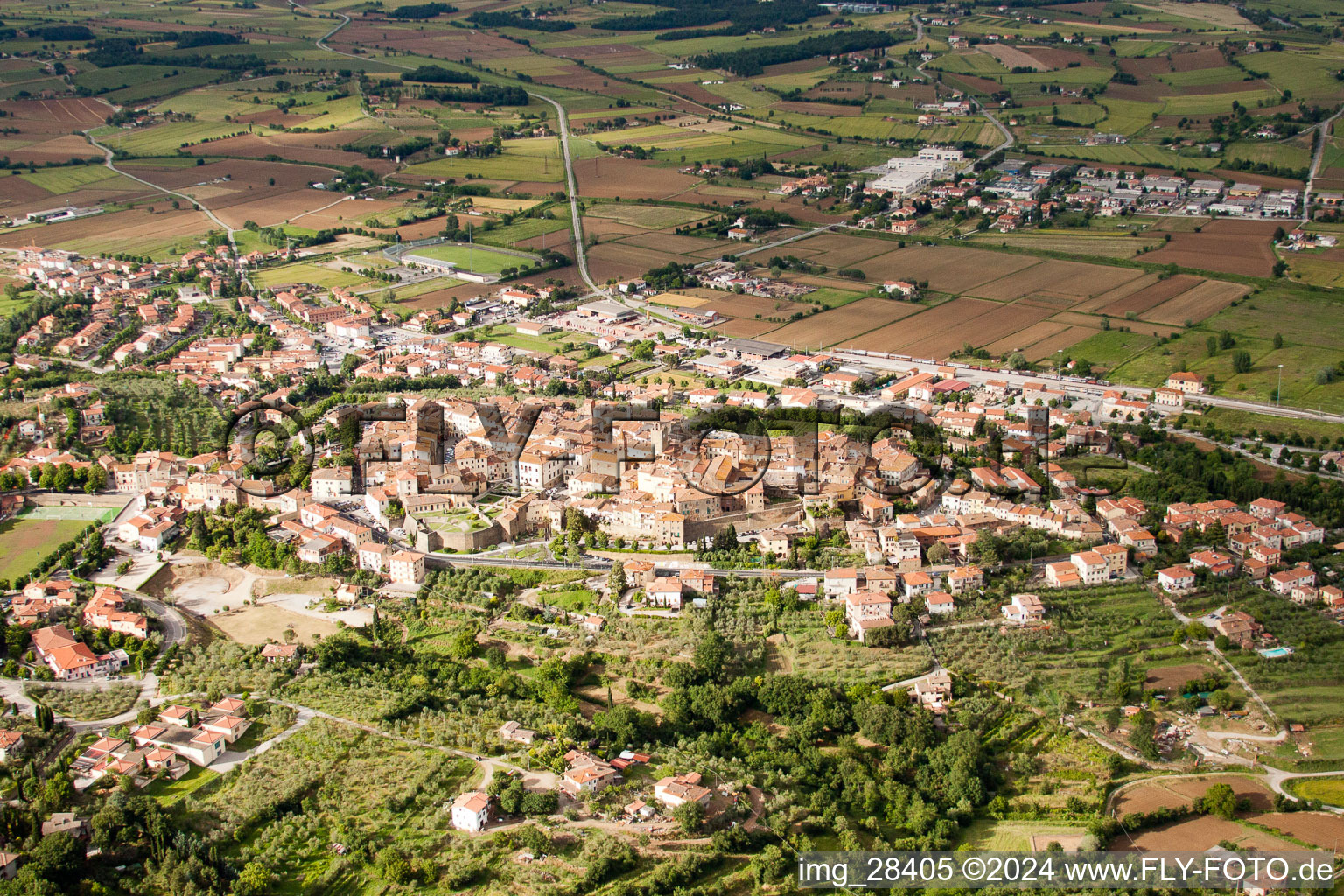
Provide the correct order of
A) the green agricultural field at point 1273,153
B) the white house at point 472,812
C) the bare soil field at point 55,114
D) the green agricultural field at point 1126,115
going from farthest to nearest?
the bare soil field at point 55,114
the green agricultural field at point 1126,115
the green agricultural field at point 1273,153
the white house at point 472,812

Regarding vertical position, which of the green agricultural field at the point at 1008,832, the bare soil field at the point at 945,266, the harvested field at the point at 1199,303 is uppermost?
the bare soil field at the point at 945,266

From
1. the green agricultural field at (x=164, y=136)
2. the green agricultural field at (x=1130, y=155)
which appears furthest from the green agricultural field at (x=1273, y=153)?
the green agricultural field at (x=164, y=136)

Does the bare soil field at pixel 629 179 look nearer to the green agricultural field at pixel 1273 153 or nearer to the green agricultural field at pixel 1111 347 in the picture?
the green agricultural field at pixel 1111 347

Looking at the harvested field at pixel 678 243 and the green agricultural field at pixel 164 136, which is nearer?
the harvested field at pixel 678 243

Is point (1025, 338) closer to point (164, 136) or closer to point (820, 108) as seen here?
point (820, 108)

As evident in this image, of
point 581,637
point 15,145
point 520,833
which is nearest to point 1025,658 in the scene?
point 581,637

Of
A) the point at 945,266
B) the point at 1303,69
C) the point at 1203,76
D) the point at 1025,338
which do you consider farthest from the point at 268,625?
the point at 1303,69

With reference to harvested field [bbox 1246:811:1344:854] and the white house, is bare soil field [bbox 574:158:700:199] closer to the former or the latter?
the white house
